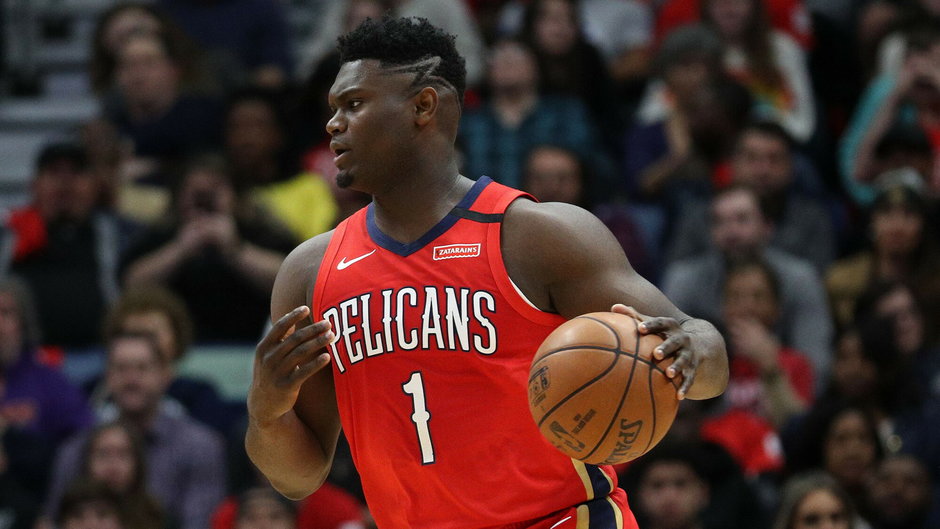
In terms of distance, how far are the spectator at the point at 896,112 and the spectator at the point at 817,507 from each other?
132 inches

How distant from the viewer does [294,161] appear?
36.2 feet

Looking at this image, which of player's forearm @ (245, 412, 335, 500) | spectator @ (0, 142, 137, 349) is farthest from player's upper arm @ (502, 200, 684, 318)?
spectator @ (0, 142, 137, 349)

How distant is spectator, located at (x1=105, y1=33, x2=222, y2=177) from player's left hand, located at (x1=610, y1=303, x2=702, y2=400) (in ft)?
23.4

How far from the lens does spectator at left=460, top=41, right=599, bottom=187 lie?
1080cm

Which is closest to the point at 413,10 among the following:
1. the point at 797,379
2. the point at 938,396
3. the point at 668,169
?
the point at 668,169

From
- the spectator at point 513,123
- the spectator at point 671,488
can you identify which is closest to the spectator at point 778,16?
the spectator at point 513,123

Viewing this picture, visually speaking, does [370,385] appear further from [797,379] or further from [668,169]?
[668,169]

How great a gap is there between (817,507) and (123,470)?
363 cm

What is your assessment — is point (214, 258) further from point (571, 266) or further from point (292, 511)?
point (571, 266)

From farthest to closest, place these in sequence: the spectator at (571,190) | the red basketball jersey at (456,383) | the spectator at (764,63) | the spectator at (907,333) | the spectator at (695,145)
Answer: the spectator at (764,63)
the spectator at (695,145)
the spectator at (571,190)
the spectator at (907,333)
the red basketball jersey at (456,383)

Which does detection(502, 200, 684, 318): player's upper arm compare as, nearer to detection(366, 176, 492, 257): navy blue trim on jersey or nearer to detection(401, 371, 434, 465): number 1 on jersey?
detection(366, 176, 492, 257): navy blue trim on jersey

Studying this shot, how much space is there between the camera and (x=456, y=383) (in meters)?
4.78

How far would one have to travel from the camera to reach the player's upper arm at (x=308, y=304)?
508cm

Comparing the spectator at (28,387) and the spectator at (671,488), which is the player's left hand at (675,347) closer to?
the spectator at (671,488)
